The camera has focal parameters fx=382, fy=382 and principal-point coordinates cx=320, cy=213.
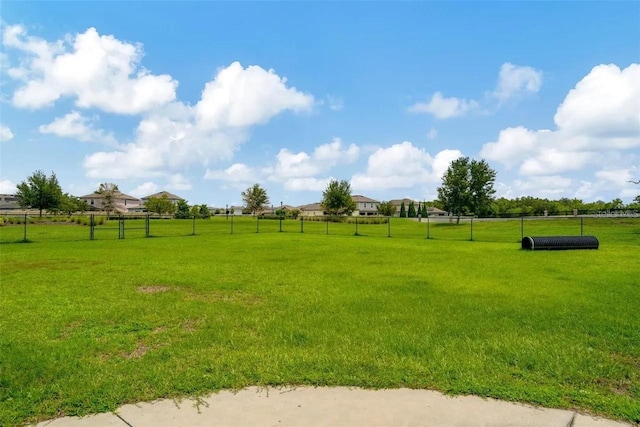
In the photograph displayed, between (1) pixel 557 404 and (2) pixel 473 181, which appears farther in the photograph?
(2) pixel 473 181

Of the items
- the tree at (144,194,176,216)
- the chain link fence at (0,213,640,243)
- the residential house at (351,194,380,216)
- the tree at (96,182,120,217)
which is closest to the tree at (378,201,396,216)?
the residential house at (351,194,380,216)

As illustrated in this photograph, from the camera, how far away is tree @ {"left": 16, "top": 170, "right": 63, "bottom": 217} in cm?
5212

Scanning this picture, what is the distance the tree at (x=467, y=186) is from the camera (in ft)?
173

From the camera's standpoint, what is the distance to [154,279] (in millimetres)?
8734

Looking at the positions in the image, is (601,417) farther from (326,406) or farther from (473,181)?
(473,181)

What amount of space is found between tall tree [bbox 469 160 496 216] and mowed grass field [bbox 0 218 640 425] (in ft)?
149

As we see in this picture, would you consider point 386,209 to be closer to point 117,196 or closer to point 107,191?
point 107,191

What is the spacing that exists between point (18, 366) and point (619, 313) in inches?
310

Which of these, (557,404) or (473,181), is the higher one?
(473,181)

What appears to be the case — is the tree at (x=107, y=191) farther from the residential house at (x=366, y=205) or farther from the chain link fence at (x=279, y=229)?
the residential house at (x=366, y=205)

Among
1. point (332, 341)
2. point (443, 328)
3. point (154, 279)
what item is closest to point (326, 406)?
point (332, 341)

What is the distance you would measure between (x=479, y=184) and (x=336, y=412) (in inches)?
2156

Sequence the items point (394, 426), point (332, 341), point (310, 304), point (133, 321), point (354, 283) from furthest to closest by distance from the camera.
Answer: point (354, 283) < point (310, 304) < point (133, 321) < point (332, 341) < point (394, 426)

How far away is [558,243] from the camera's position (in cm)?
1488
